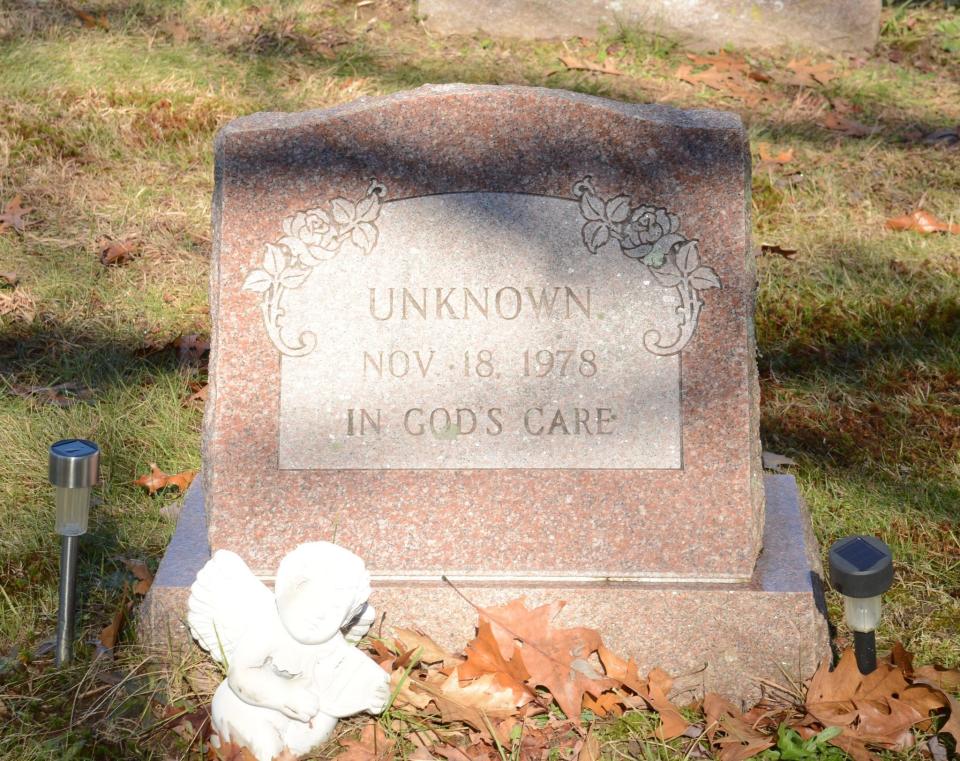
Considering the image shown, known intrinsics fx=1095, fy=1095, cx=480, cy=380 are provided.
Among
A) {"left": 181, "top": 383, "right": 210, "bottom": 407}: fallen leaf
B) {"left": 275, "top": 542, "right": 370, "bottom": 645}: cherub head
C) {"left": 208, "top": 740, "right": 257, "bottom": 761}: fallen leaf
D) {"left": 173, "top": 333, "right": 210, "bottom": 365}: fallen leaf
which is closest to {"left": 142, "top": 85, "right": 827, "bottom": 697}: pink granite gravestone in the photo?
{"left": 275, "top": 542, "right": 370, "bottom": 645}: cherub head

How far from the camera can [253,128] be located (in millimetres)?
2953

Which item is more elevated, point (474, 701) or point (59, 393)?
point (59, 393)

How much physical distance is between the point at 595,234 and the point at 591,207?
0.24 feet

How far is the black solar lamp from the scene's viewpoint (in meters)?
2.56

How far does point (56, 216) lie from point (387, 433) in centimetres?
307

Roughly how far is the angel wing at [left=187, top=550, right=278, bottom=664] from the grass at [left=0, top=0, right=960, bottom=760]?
0.17 meters

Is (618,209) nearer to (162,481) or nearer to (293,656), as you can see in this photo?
(293,656)

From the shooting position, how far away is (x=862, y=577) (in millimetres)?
2551

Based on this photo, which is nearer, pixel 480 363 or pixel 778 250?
pixel 480 363

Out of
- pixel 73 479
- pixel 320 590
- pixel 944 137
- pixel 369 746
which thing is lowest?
pixel 369 746

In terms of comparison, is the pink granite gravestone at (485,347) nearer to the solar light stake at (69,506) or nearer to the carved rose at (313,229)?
the carved rose at (313,229)

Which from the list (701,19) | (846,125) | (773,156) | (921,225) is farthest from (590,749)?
(701,19)

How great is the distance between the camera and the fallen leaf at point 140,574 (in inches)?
126

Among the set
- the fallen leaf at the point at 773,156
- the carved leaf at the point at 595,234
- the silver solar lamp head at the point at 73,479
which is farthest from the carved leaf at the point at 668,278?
the fallen leaf at the point at 773,156
